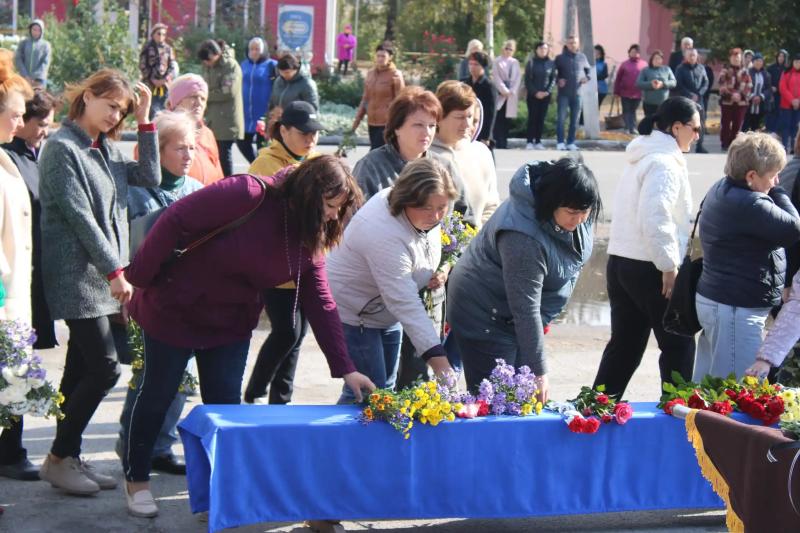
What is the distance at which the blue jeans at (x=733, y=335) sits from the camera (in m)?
5.50

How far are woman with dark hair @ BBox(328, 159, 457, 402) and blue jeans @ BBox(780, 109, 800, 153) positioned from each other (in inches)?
716

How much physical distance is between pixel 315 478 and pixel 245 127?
1024 centimetres

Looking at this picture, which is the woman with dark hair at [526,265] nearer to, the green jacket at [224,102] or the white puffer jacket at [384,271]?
the white puffer jacket at [384,271]

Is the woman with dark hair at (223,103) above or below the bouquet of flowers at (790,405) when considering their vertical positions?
above

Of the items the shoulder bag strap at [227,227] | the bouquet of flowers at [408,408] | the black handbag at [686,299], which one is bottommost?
the bouquet of flowers at [408,408]

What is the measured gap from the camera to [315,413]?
4598 mm

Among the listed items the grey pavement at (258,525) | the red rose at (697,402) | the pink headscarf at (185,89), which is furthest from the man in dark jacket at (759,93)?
the red rose at (697,402)

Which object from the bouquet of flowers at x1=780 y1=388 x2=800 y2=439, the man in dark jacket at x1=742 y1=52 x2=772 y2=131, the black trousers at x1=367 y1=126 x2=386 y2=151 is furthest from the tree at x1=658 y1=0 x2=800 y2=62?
the bouquet of flowers at x1=780 y1=388 x2=800 y2=439

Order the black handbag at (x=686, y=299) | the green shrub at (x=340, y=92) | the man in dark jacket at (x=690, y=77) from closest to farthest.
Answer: the black handbag at (x=686, y=299), the man in dark jacket at (x=690, y=77), the green shrub at (x=340, y=92)

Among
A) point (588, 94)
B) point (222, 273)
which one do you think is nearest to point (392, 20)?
point (588, 94)

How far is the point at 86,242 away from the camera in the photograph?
4.89 metres

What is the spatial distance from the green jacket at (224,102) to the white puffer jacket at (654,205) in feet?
23.5

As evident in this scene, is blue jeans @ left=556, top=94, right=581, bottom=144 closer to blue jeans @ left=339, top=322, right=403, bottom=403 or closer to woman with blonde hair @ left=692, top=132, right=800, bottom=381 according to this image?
woman with blonde hair @ left=692, top=132, right=800, bottom=381

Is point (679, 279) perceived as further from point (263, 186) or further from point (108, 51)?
point (108, 51)
